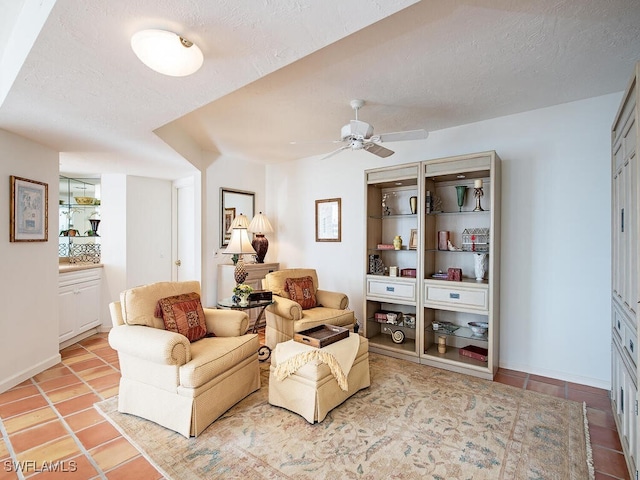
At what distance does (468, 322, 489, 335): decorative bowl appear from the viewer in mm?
3419

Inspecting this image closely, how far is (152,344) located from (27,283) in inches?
76.9

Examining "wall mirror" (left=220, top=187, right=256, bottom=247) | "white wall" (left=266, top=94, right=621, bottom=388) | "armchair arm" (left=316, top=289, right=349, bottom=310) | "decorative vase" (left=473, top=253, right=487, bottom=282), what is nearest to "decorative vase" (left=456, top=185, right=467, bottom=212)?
"white wall" (left=266, top=94, right=621, bottom=388)

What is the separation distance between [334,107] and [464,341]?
2831 millimetres

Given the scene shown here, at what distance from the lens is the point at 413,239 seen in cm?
402

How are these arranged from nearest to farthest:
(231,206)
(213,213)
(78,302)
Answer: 1. (78,302)
2. (213,213)
3. (231,206)

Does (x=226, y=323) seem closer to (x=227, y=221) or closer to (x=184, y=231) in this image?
(x=227, y=221)

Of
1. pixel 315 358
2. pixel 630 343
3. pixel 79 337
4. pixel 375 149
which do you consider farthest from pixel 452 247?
pixel 79 337

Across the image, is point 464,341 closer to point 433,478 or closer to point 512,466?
point 512,466

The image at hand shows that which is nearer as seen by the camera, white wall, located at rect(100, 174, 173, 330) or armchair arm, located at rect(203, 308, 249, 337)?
armchair arm, located at rect(203, 308, 249, 337)

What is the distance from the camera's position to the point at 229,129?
12.7 feet

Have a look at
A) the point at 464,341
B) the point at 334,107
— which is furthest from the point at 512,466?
the point at 334,107

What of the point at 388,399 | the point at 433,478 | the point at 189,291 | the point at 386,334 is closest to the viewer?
the point at 433,478

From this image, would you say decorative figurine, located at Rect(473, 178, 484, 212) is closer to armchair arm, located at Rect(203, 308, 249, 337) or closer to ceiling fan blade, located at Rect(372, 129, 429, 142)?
ceiling fan blade, located at Rect(372, 129, 429, 142)

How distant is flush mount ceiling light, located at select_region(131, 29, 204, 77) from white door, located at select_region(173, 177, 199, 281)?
364cm
